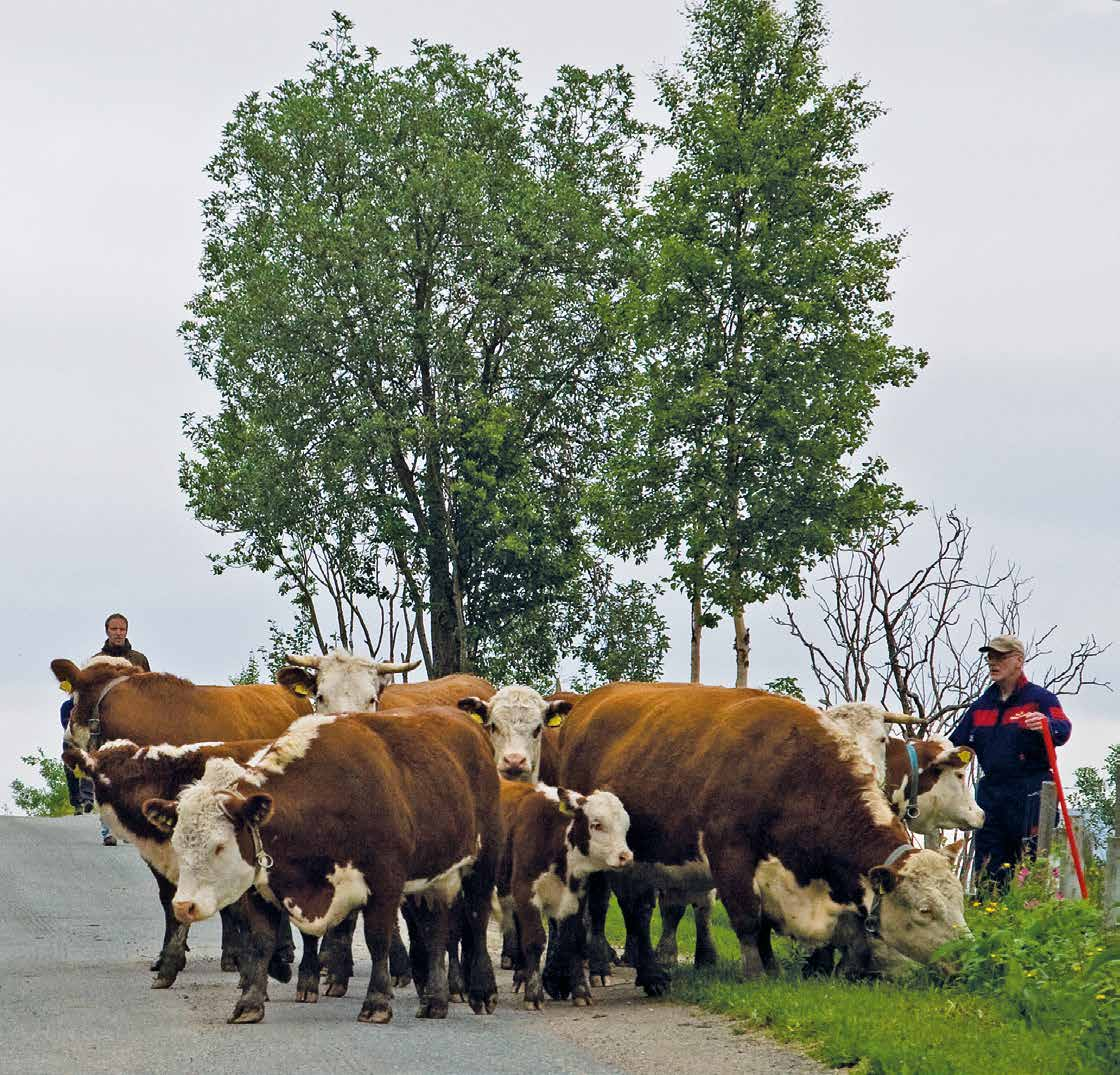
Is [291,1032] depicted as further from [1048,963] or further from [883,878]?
[1048,963]

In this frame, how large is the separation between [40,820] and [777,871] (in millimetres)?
25744

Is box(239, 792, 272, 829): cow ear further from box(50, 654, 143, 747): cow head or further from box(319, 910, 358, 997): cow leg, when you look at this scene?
box(50, 654, 143, 747): cow head

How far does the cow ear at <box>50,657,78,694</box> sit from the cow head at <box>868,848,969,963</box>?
7.93m

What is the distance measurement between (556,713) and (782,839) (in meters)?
3.69

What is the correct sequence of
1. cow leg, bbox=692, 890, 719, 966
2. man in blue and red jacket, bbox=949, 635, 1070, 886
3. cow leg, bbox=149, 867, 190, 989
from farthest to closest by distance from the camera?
man in blue and red jacket, bbox=949, 635, 1070, 886 < cow leg, bbox=692, 890, 719, 966 < cow leg, bbox=149, 867, 190, 989

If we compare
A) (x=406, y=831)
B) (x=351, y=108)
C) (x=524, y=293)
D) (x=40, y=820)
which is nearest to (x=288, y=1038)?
(x=406, y=831)

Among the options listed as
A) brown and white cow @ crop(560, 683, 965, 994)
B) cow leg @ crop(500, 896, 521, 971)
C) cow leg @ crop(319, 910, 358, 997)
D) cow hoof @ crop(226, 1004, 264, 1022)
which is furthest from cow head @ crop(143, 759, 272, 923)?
cow leg @ crop(500, 896, 521, 971)

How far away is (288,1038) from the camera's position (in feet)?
36.9

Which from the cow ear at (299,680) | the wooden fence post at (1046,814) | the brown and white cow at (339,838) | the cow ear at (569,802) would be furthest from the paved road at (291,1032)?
the wooden fence post at (1046,814)

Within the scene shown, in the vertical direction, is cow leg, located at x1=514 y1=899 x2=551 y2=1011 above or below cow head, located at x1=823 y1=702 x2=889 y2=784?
below

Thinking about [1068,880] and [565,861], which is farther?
[1068,880]

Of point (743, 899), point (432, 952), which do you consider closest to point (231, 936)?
point (432, 952)

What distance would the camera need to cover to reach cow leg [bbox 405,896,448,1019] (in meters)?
12.6

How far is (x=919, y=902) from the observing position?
42.8 feet
